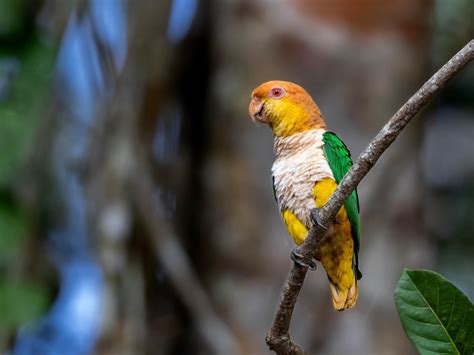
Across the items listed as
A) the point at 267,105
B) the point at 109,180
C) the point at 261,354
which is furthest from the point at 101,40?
the point at 267,105

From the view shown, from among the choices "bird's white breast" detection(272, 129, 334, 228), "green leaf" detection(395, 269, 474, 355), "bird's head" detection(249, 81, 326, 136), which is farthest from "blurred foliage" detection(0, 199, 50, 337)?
"green leaf" detection(395, 269, 474, 355)

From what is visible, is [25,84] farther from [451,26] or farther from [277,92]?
[277,92]

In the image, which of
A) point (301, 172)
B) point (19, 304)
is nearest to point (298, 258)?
point (301, 172)

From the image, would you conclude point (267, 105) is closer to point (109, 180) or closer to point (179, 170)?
point (109, 180)

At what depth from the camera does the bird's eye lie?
112 centimetres

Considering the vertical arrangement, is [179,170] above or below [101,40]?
below

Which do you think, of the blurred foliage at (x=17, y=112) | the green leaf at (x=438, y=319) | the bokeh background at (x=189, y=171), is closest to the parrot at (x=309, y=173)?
the green leaf at (x=438, y=319)

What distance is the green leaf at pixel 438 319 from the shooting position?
1009 mm

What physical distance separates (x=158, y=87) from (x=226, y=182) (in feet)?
2.04

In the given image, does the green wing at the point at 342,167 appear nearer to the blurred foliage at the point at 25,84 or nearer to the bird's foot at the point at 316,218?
the bird's foot at the point at 316,218

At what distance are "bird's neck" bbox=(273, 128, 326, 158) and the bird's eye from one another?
0.06m

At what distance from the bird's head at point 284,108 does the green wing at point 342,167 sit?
0.33ft

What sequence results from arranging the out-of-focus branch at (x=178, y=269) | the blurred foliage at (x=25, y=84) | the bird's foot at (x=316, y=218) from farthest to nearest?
1. the blurred foliage at (x=25, y=84)
2. the out-of-focus branch at (x=178, y=269)
3. the bird's foot at (x=316, y=218)

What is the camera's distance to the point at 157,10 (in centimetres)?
428
